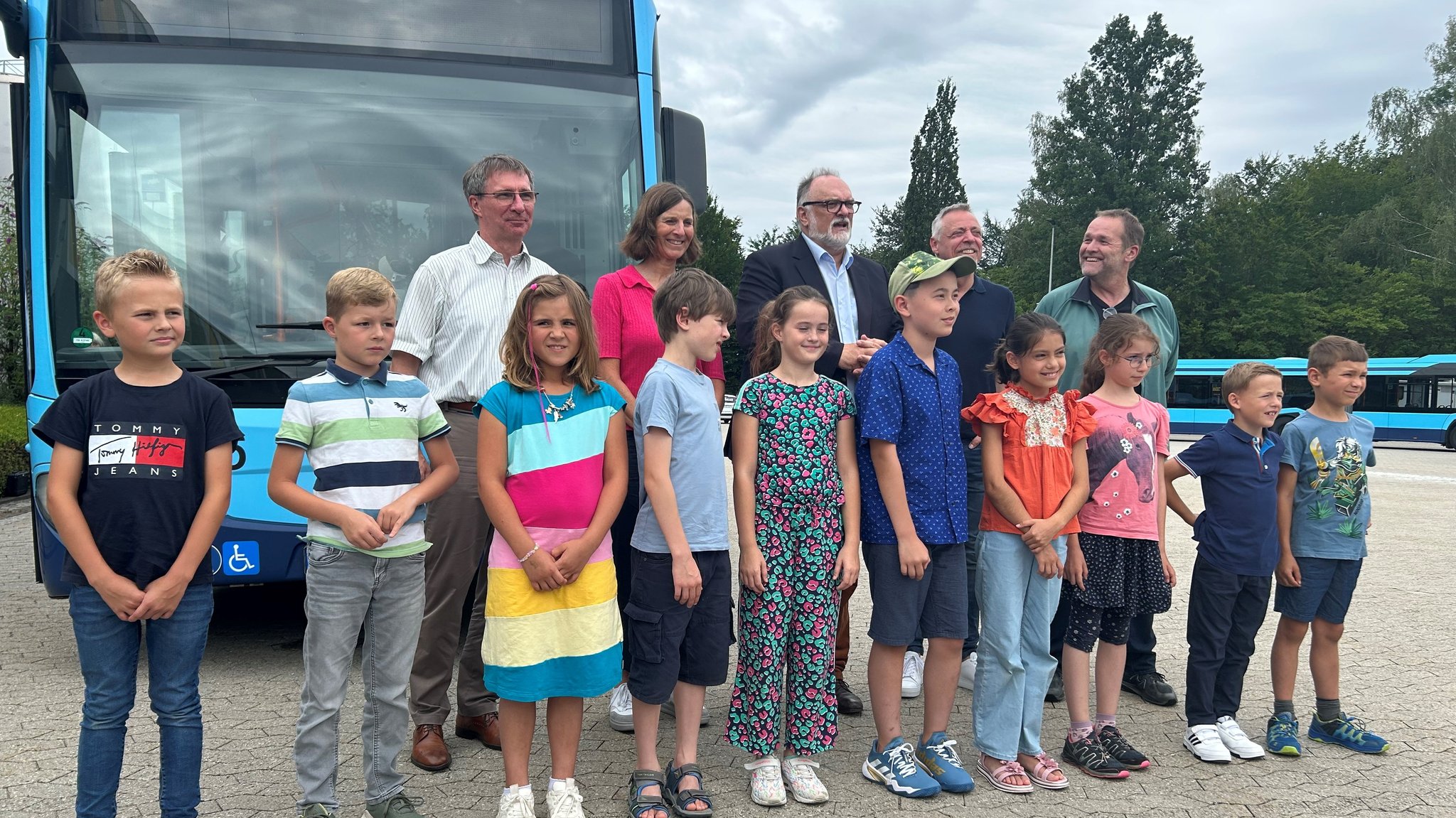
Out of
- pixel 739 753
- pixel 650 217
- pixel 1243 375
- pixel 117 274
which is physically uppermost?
pixel 650 217

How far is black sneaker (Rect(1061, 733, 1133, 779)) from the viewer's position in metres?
3.67

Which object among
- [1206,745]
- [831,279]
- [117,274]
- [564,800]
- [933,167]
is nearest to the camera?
[117,274]

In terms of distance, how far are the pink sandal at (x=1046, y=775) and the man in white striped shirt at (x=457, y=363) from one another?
2.01 m

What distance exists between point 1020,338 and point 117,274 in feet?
9.53

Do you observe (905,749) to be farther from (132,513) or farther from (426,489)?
(132,513)

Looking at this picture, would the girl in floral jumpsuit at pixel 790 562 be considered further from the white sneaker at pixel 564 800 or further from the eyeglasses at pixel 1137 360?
the eyeglasses at pixel 1137 360

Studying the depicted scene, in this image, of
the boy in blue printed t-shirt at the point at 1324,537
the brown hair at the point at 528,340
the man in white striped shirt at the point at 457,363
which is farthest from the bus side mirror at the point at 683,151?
the boy in blue printed t-shirt at the point at 1324,537

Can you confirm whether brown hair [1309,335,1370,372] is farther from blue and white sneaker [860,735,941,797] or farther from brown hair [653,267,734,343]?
brown hair [653,267,734,343]

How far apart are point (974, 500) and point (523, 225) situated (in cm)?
227

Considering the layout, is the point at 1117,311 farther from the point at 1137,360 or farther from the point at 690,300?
the point at 690,300

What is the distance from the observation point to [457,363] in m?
3.84

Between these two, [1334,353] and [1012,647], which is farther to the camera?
[1334,353]

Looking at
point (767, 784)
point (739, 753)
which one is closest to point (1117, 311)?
point (739, 753)

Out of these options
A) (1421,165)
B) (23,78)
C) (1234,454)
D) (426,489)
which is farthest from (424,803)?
(1421,165)
